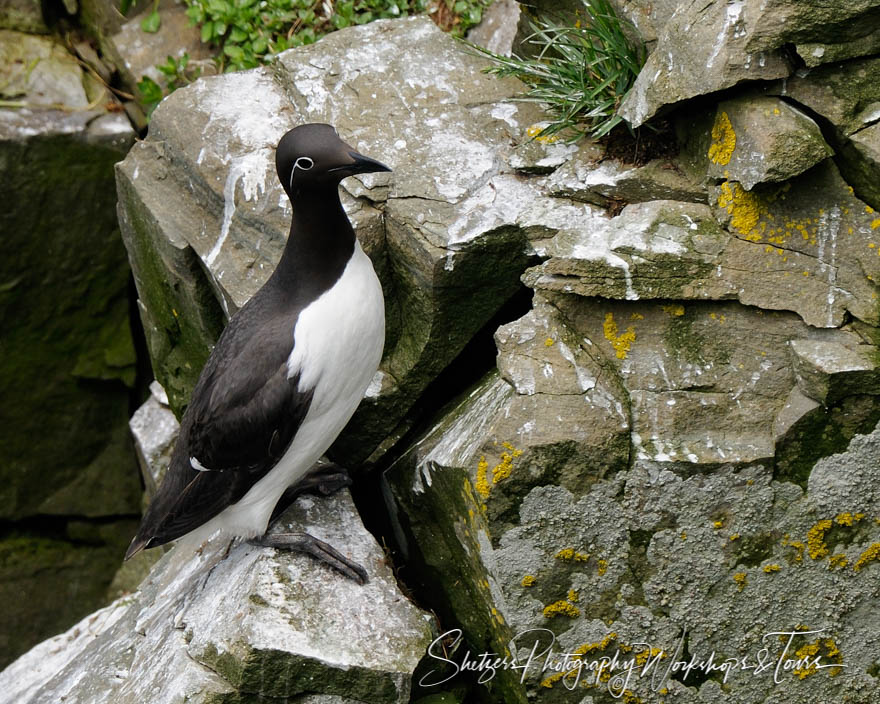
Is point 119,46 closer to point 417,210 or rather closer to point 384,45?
point 384,45

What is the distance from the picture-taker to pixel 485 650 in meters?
3.74

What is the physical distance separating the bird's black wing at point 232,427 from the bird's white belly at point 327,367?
0.05 m

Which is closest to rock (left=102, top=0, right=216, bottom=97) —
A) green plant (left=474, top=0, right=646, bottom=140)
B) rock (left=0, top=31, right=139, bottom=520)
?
rock (left=0, top=31, right=139, bottom=520)

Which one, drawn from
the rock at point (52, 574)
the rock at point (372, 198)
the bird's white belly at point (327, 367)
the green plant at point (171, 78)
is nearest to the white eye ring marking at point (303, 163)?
the bird's white belly at point (327, 367)

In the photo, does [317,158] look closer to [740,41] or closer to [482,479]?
[482,479]

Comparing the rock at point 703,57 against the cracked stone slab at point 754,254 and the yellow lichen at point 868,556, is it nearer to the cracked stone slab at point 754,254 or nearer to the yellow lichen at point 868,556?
the cracked stone slab at point 754,254

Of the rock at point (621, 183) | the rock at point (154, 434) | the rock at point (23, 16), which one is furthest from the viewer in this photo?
the rock at point (23, 16)

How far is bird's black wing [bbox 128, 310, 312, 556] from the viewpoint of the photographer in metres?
3.45

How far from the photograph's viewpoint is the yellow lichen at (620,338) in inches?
137

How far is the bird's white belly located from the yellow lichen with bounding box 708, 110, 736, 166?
48.0 inches

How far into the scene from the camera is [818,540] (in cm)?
337

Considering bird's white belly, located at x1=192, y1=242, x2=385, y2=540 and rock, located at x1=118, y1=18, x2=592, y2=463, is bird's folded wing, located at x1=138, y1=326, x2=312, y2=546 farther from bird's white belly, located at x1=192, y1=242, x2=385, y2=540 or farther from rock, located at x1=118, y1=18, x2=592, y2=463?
rock, located at x1=118, y1=18, x2=592, y2=463

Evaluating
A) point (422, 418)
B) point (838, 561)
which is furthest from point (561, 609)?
point (422, 418)

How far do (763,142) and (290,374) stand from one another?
1.68 meters
